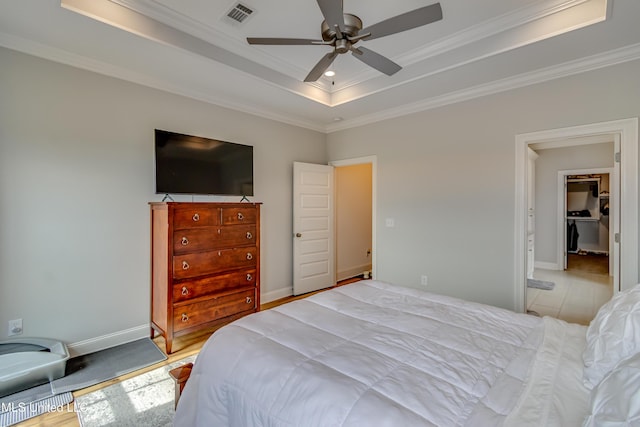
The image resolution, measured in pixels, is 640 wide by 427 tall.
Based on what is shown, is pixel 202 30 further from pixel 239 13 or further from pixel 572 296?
pixel 572 296

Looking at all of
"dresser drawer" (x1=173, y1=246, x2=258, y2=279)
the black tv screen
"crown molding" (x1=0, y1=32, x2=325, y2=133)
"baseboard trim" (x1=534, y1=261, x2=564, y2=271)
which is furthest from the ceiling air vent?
"baseboard trim" (x1=534, y1=261, x2=564, y2=271)

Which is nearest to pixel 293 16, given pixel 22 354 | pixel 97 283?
pixel 97 283

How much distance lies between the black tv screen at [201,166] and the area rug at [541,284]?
4.82 meters

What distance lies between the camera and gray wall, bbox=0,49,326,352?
2.45 meters

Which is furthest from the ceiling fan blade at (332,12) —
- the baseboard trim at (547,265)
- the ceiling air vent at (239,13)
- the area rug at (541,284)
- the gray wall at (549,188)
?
the baseboard trim at (547,265)

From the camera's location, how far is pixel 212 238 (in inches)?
121

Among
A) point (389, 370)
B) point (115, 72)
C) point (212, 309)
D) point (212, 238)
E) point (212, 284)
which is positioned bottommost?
point (212, 309)

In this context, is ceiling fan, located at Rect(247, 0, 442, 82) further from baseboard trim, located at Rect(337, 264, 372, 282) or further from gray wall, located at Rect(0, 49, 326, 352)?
baseboard trim, located at Rect(337, 264, 372, 282)

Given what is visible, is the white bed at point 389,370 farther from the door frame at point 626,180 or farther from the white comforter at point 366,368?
the door frame at point 626,180

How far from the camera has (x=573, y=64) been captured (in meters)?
2.82

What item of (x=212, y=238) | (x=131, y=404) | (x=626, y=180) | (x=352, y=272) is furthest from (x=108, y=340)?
(x=626, y=180)

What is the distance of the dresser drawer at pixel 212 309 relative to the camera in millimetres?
2834

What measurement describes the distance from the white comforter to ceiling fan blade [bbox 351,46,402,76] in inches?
70.8

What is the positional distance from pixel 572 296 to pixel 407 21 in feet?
15.3
